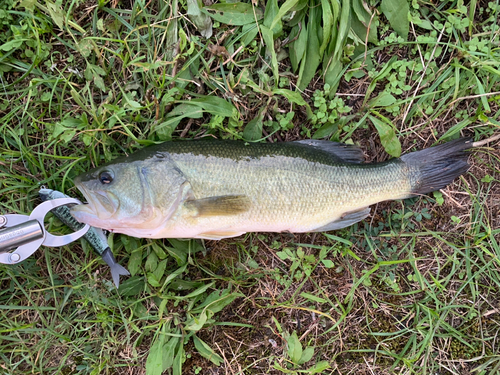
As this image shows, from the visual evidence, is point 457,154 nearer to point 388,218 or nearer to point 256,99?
point 388,218

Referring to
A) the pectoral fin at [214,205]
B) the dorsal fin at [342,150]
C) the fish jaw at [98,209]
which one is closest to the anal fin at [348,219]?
the dorsal fin at [342,150]

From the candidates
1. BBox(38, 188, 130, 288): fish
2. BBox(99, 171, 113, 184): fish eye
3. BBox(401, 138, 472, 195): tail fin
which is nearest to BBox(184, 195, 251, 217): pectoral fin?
BBox(99, 171, 113, 184): fish eye

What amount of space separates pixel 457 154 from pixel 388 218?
2.87 ft

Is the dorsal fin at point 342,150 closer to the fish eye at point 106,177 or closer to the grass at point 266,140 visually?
the grass at point 266,140

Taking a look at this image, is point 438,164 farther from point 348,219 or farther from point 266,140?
point 266,140

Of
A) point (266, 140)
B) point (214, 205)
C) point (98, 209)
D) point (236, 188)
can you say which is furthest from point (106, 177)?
point (266, 140)

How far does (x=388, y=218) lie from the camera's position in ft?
10.2

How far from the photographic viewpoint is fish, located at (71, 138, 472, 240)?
8.30 ft

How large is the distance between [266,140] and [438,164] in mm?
1642

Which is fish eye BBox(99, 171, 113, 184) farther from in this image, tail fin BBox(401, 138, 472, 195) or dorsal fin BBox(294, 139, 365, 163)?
tail fin BBox(401, 138, 472, 195)

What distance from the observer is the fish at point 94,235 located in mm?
2764

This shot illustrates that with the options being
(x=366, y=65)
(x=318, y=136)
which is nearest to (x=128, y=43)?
(x=318, y=136)

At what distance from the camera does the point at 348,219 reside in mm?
2873

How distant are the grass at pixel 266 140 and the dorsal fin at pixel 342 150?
0.16 metres
